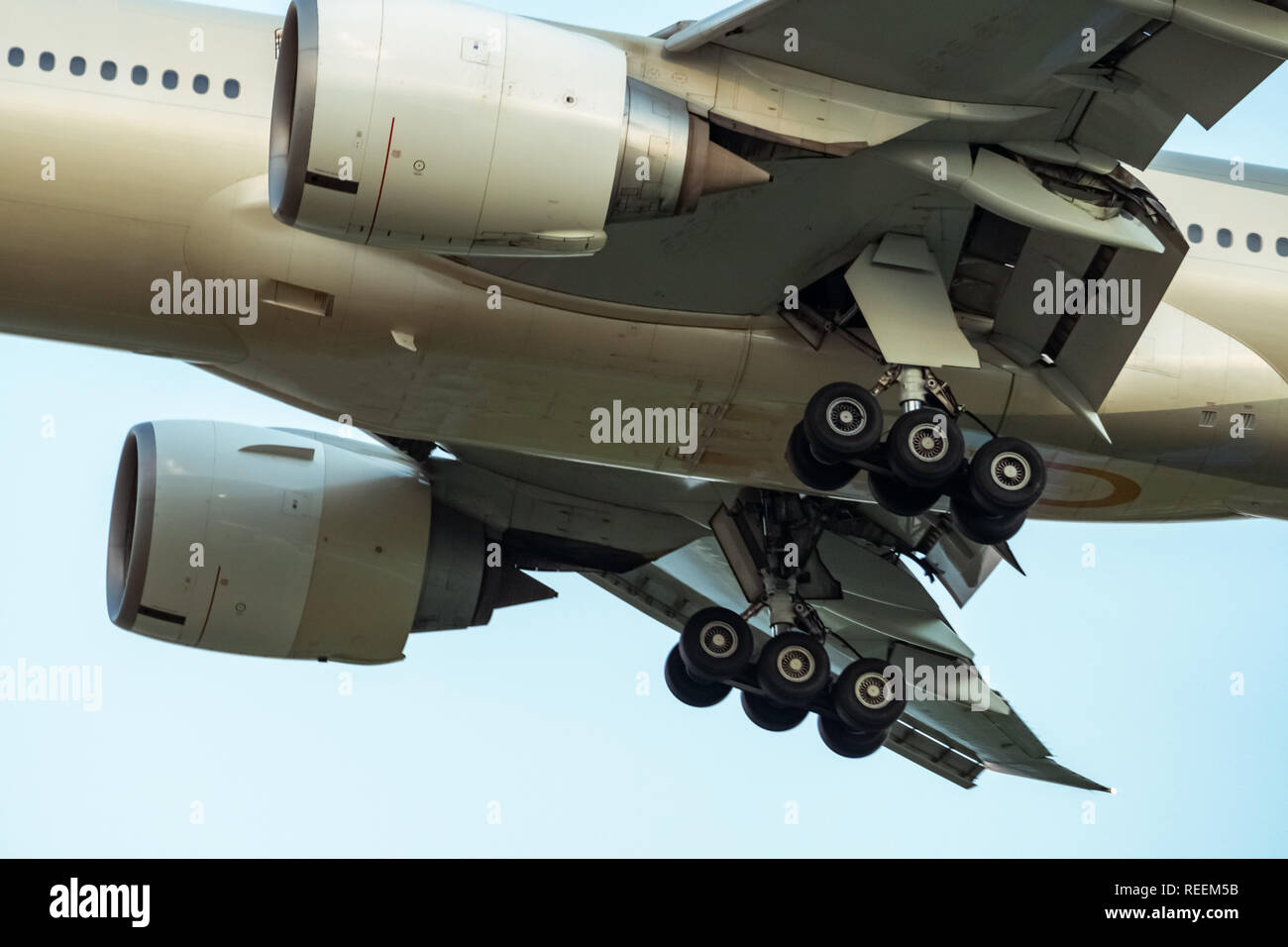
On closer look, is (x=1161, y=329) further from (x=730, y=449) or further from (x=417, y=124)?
(x=417, y=124)

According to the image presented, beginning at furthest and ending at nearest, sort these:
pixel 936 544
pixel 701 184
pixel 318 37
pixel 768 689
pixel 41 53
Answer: pixel 936 544
pixel 768 689
pixel 41 53
pixel 701 184
pixel 318 37

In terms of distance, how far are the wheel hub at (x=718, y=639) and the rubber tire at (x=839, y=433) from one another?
9.15ft

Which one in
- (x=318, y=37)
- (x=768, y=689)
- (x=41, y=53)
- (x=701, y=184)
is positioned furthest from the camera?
(x=768, y=689)

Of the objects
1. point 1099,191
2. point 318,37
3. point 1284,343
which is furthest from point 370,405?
point 1284,343

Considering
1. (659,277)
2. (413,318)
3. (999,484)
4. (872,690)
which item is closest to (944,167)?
(659,277)

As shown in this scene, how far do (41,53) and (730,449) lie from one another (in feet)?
20.0

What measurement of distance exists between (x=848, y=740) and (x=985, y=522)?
4.00 metres

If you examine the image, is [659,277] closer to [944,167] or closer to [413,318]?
[413,318]

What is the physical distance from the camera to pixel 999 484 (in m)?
13.5

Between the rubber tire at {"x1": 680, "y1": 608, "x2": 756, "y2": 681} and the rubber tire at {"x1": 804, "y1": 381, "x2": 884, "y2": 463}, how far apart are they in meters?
2.79

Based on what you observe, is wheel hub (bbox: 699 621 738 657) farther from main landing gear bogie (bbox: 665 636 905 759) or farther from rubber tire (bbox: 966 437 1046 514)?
rubber tire (bbox: 966 437 1046 514)

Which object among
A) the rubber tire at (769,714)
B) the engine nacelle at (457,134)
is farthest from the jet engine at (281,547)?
the engine nacelle at (457,134)

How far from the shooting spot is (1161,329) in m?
15.1

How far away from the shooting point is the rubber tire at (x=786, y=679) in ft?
50.8
